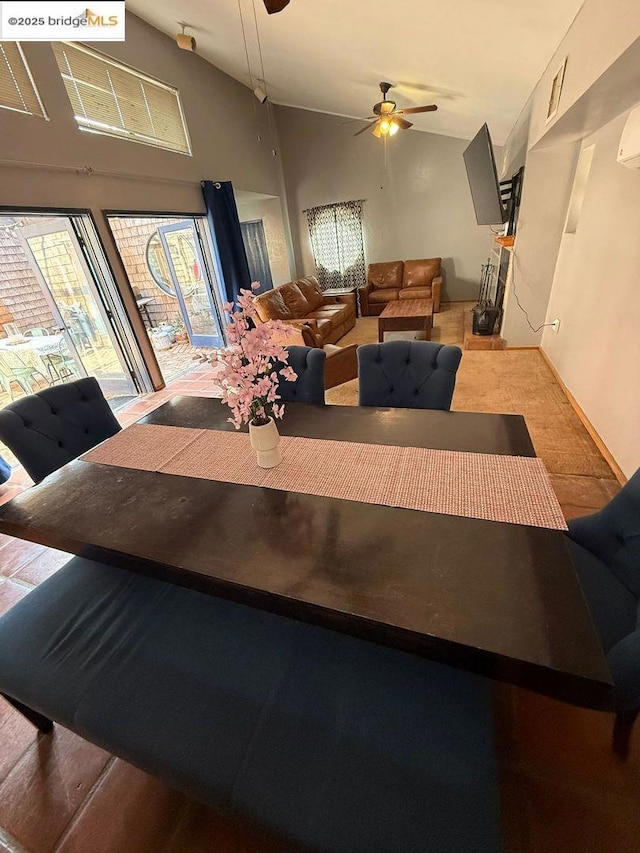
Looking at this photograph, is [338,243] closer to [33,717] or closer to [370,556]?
[370,556]

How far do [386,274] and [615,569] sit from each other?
6.02m

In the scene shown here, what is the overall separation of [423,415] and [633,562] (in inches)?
30.1

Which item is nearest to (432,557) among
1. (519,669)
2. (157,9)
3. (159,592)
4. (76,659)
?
(519,669)

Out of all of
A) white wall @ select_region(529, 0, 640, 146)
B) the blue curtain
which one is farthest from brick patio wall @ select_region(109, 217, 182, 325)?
white wall @ select_region(529, 0, 640, 146)

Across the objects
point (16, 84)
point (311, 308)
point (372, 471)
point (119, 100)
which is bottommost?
point (311, 308)

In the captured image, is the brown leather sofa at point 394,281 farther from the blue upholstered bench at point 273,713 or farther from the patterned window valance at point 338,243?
the blue upholstered bench at point 273,713

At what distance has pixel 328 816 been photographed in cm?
68

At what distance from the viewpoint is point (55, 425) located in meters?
1.64

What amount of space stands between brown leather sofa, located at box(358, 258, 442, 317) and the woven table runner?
5168mm

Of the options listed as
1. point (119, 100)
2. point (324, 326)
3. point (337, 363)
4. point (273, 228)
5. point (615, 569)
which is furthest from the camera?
point (273, 228)

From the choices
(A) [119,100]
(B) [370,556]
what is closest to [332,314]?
(A) [119,100]

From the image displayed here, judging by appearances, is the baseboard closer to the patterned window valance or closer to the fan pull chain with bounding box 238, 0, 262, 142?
the fan pull chain with bounding box 238, 0, 262, 142

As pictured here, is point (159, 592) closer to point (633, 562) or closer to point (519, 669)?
Answer: point (519, 669)

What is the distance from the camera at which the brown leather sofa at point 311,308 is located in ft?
14.7
